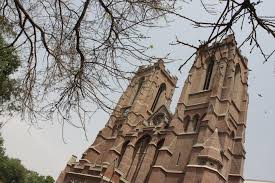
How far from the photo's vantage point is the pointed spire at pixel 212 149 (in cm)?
2378

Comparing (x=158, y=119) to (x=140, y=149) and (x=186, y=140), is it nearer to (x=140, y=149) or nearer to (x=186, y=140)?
(x=140, y=149)

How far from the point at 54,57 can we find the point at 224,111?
23.5m

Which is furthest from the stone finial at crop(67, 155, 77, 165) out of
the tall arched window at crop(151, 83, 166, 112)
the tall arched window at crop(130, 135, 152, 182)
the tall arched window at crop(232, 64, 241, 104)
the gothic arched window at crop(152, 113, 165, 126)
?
the tall arched window at crop(232, 64, 241, 104)

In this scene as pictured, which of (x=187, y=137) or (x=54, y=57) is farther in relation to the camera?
(x=187, y=137)

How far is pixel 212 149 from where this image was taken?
78.5 ft

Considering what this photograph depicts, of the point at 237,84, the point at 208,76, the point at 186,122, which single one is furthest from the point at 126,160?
the point at 237,84

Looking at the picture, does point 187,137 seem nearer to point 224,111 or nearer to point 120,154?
point 224,111

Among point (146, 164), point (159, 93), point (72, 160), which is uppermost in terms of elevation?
point (159, 93)

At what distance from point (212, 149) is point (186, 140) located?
156 inches

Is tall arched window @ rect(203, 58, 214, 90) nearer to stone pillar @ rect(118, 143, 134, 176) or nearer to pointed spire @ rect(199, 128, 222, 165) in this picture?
pointed spire @ rect(199, 128, 222, 165)

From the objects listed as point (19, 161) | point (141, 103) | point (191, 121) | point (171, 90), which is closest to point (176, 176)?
point (191, 121)

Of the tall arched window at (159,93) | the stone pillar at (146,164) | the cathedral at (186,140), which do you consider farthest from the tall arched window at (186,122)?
the tall arched window at (159,93)

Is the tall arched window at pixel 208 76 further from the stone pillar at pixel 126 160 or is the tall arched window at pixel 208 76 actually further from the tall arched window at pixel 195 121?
the stone pillar at pixel 126 160

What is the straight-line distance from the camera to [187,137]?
91.4 feet
